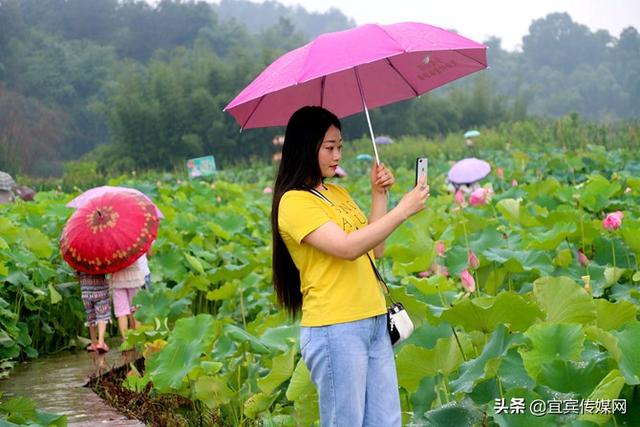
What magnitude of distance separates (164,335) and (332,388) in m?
A: 2.25

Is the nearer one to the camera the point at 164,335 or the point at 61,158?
the point at 164,335

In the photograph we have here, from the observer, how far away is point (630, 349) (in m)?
2.18

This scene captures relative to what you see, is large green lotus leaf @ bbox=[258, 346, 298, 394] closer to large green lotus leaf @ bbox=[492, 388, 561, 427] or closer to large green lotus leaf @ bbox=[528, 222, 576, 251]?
large green lotus leaf @ bbox=[492, 388, 561, 427]

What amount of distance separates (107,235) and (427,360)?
2557 mm

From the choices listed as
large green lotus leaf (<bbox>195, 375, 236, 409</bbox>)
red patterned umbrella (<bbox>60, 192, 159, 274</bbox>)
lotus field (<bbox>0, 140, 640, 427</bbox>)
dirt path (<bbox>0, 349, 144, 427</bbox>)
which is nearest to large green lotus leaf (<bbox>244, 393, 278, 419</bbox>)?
lotus field (<bbox>0, 140, 640, 427</bbox>)

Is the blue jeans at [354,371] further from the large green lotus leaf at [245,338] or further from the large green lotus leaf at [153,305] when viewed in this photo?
the large green lotus leaf at [153,305]

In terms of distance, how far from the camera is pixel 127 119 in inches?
1491

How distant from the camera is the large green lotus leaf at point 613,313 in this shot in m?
2.68

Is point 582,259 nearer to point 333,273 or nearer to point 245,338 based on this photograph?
point 245,338

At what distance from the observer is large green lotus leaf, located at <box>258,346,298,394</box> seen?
126 inches

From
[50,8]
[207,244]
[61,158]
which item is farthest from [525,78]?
[207,244]

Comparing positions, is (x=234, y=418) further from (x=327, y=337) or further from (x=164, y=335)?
(x=327, y=337)

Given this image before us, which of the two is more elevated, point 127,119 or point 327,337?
point 127,119

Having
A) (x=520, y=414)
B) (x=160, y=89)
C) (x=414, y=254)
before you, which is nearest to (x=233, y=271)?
(x=414, y=254)
